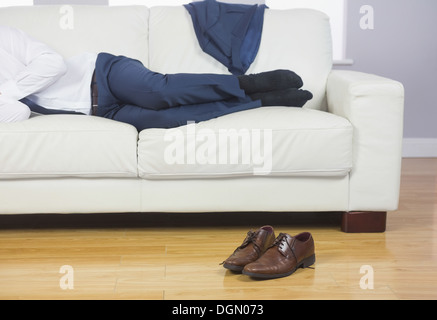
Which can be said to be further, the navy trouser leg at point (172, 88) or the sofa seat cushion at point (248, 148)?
the navy trouser leg at point (172, 88)

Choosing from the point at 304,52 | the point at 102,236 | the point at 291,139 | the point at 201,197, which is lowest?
the point at 102,236

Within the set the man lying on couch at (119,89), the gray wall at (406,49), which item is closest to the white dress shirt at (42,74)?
the man lying on couch at (119,89)

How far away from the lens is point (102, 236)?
232 cm

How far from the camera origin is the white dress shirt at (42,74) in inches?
98.3

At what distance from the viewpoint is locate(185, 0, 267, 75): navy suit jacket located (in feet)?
8.98

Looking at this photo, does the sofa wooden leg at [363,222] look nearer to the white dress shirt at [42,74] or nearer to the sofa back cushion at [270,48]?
the sofa back cushion at [270,48]

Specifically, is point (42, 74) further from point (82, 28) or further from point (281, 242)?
point (281, 242)

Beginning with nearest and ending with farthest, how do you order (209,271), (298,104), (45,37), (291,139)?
(209,271) < (291,139) < (298,104) < (45,37)

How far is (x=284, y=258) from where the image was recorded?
1895 mm

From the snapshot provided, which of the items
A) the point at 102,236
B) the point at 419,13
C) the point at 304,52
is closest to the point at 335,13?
the point at 419,13

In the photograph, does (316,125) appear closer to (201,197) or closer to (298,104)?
(298,104)

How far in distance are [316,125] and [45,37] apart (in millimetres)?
1274

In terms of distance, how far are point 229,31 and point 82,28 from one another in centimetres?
64

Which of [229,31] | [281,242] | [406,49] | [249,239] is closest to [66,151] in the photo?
[249,239]
